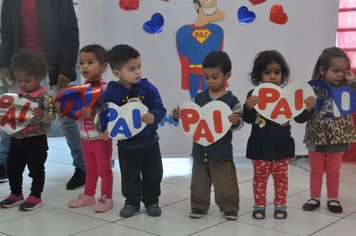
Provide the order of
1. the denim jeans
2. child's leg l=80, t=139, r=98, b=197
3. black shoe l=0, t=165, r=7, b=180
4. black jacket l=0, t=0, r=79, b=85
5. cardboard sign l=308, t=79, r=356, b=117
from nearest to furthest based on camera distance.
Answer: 1. cardboard sign l=308, t=79, r=356, b=117
2. child's leg l=80, t=139, r=98, b=197
3. black jacket l=0, t=0, r=79, b=85
4. the denim jeans
5. black shoe l=0, t=165, r=7, b=180

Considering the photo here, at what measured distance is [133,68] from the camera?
78.2 inches

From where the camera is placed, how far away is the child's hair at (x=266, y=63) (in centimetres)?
196

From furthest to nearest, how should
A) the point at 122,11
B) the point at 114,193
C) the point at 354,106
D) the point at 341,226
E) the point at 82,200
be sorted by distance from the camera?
the point at 122,11, the point at 114,193, the point at 82,200, the point at 354,106, the point at 341,226

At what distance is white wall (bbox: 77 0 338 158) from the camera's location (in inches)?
111

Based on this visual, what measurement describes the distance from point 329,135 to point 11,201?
1465 millimetres

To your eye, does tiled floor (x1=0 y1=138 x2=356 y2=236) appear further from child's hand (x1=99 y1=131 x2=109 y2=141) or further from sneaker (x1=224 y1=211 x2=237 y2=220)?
child's hand (x1=99 y1=131 x2=109 y2=141)

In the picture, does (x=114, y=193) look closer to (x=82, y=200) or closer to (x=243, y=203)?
(x=82, y=200)

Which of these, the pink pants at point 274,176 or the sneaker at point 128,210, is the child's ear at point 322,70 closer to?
the pink pants at point 274,176

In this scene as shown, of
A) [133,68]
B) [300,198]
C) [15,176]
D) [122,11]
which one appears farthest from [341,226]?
[122,11]

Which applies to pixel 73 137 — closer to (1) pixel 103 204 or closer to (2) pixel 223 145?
(1) pixel 103 204

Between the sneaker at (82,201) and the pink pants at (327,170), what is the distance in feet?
3.32

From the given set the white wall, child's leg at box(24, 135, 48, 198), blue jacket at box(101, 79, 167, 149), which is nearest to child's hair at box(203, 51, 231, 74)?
blue jacket at box(101, 79, 167, 149)

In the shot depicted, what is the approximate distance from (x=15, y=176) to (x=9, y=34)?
2.55 ft

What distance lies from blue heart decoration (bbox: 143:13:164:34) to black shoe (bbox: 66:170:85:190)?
92cm
